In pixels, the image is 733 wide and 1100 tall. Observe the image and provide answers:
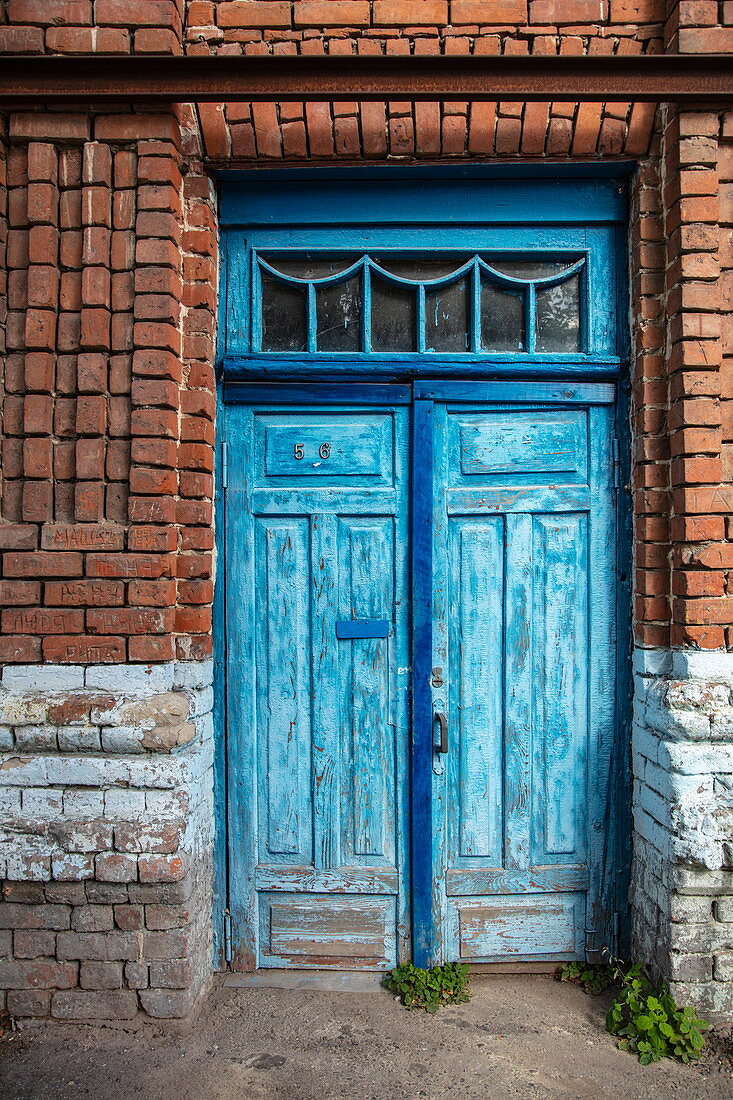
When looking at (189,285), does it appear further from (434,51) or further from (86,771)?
(86,771)

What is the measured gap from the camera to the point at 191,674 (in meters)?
2.59

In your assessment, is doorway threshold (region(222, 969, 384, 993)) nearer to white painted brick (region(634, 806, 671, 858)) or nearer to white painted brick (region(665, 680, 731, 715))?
white painted brick (region(634, 806, 671, 858))

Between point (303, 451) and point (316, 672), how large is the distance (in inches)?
36.5

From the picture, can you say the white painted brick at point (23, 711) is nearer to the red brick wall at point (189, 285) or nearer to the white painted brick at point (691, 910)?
the red brick wall at point (189, 285)

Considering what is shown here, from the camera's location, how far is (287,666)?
280 centimetres

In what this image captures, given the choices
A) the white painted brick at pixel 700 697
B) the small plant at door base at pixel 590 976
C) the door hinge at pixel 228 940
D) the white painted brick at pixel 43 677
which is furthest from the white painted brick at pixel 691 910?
the white painted brick at pixel 43 677

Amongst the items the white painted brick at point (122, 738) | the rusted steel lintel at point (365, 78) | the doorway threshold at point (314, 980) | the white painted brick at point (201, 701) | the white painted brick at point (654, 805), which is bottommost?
the doorway threshold at point (314, 980)

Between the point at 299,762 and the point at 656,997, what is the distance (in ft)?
5.15

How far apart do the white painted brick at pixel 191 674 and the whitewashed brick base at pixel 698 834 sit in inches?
69.1

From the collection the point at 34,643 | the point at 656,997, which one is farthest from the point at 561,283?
the point at 656,997

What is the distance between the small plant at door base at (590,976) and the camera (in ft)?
8.76

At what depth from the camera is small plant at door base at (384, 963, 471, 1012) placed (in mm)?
2596

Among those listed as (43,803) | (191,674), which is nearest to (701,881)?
(191,674)

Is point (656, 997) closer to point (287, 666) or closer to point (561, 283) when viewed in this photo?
point (287, 666)
